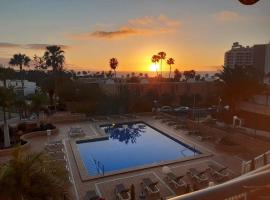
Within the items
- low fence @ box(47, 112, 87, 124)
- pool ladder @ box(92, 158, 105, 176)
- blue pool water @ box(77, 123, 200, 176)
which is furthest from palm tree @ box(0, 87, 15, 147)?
low fence @ box(47, 112, 87, 124)

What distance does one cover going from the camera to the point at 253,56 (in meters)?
76.4

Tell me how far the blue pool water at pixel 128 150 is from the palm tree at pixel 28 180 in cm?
671

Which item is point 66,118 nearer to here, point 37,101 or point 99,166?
point 37,101

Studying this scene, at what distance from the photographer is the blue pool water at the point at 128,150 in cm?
1606

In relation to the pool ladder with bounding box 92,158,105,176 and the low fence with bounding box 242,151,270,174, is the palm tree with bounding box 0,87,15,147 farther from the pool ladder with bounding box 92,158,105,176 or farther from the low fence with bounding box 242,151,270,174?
the low fence with bounding box 242,151,270,174

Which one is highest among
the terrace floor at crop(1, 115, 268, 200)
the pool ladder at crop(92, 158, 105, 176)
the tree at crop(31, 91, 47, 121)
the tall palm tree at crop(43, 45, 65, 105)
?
the tall palm tree at crop(43, 45, 65, 105)

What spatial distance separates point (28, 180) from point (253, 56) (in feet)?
265

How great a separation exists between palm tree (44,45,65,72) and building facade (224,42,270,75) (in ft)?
156

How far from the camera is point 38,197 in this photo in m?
6.85

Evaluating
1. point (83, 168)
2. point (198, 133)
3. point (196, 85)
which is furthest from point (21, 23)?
point (196, 85)

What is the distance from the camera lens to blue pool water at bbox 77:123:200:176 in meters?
16.1

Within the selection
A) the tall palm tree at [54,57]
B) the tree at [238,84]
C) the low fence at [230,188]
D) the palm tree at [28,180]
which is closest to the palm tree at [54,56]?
the tall palm tree at [54,57]

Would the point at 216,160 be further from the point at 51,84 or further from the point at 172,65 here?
the point at 172,65

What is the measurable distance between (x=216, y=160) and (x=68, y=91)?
2038 cm
